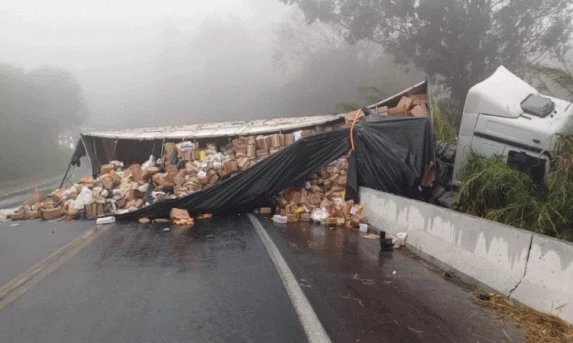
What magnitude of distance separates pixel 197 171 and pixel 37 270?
5.68 metres

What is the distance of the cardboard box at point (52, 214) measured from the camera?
10628 millimetres

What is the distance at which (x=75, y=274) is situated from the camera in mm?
5441

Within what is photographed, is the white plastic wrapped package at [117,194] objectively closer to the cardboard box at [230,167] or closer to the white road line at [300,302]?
the cardboard box at [230,167]

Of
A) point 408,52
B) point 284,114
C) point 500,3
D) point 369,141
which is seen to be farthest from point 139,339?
point 284,114

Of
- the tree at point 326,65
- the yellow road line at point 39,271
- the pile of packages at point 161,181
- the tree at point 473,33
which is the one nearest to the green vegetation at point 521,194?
the pile of packages at point 161,181

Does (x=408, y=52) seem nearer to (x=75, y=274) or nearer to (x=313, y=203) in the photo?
(x=313, y=203)

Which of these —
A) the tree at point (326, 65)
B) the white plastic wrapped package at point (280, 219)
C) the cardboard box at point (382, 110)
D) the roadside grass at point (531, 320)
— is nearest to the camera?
the roadside grass at point (531, 320)

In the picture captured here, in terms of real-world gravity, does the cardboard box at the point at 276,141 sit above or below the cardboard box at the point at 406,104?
below

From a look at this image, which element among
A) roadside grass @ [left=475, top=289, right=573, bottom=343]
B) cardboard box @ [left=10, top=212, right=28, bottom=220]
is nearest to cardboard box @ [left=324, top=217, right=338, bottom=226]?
roadside grass @ [left=475, top=289, right=573, bottom=343]

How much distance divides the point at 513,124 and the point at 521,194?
158cm

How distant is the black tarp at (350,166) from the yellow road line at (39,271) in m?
2.32

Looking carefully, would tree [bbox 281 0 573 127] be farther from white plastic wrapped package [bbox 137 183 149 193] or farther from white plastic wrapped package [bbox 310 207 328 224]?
white plastic wrapped package [bbox 137 183 149 193]

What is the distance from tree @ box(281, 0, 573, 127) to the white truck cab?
38.7 feet

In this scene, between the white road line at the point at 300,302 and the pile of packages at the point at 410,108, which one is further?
the pile of packages at the point at 410,108
